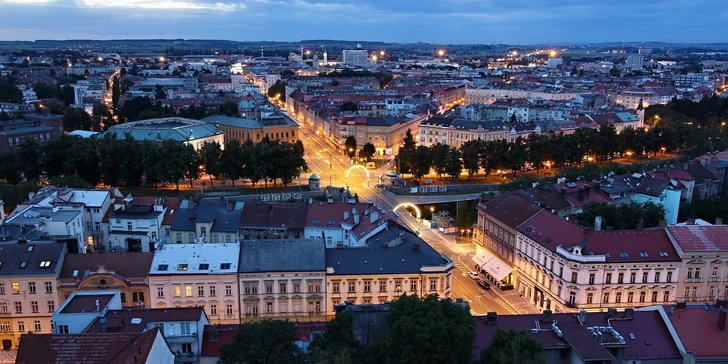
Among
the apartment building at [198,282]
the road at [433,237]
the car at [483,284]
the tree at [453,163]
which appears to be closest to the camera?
the apartment building at [198,282]

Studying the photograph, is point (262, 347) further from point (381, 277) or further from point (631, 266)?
point (631, 266)

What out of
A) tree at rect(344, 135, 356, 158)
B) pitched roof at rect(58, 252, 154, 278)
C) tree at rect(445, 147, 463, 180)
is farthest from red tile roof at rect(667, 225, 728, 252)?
tree at rect(344, 135, 356, 158)

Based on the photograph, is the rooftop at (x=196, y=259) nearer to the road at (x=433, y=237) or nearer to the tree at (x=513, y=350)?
the road at (x=433, y=237)

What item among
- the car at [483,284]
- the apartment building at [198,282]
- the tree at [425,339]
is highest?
the tree at [425,339]

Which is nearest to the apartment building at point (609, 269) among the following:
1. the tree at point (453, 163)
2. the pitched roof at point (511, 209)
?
the pitched roof at point (511, 209)

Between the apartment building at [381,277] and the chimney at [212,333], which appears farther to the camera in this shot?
the apartment building at [381,277]

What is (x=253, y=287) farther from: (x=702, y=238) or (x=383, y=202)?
(x=383, y=202)

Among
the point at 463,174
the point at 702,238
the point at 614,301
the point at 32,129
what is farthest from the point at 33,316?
the point at 32,129

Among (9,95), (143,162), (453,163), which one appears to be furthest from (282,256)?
(9,95)
